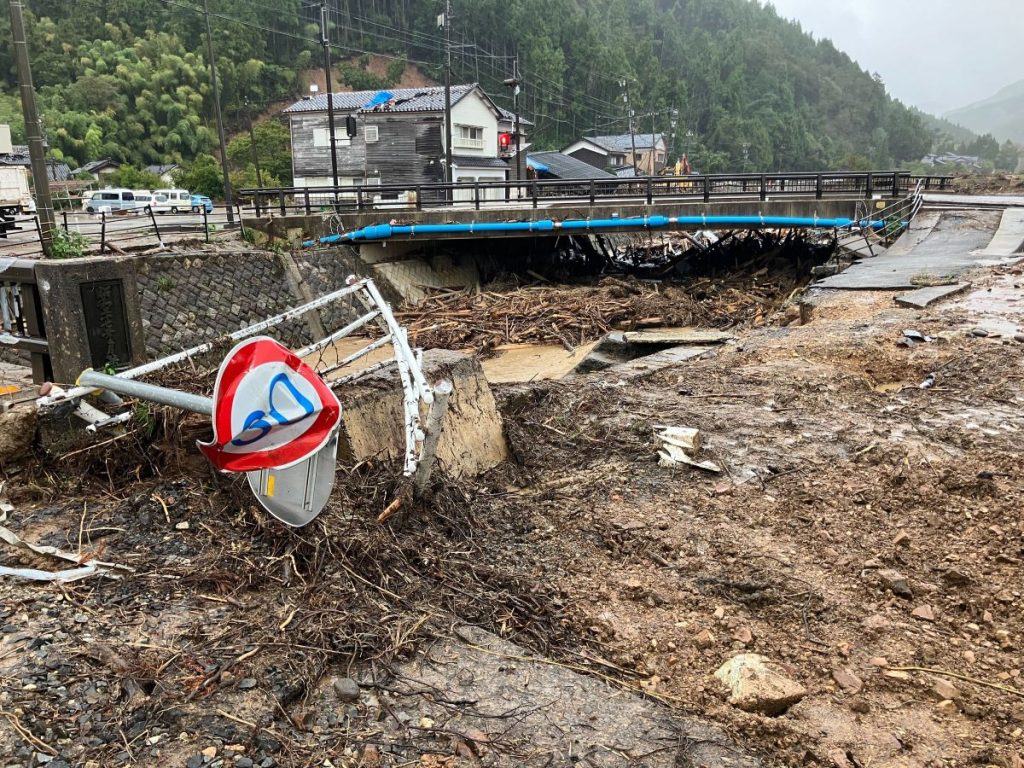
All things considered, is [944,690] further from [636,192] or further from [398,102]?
[398,102]

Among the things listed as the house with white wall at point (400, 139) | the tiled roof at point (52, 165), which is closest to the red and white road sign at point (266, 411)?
the house with white wall at point (400, 139)

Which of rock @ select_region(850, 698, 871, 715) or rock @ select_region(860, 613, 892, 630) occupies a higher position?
rock @ select_region(860, 613, 892, 630)

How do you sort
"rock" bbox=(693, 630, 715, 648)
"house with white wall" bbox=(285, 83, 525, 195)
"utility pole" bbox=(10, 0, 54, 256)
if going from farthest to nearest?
"house with white wall" bbox=(285, 83, 525, 195)
"utility pole" bbox=(10, 0, 54, 256)
"rock" bbox=(693, 630, 715, 648)

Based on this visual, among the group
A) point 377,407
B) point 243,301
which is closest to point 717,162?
point 243,301

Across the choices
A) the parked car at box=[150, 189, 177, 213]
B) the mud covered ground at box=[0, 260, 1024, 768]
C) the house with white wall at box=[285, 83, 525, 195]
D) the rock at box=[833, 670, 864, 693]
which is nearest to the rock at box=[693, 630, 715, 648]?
the mud covered ground at box=[0, 260, 1024, 768]

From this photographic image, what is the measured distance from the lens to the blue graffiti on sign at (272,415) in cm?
337

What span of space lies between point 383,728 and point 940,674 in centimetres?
308

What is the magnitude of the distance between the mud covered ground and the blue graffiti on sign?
3.07ft

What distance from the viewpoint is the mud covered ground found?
3.17 meters

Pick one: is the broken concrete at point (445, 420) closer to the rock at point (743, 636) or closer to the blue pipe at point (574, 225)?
the rock at point (743, 636)

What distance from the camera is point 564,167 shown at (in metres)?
60.2

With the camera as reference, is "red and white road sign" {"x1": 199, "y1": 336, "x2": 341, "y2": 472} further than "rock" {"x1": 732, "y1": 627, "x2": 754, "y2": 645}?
No

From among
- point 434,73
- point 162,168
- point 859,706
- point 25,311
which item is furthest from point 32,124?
point 434,73

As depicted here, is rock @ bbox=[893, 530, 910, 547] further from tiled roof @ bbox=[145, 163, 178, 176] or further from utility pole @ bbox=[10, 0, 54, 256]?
tiled roof @ bbox=[145, 163, 178, 176]
